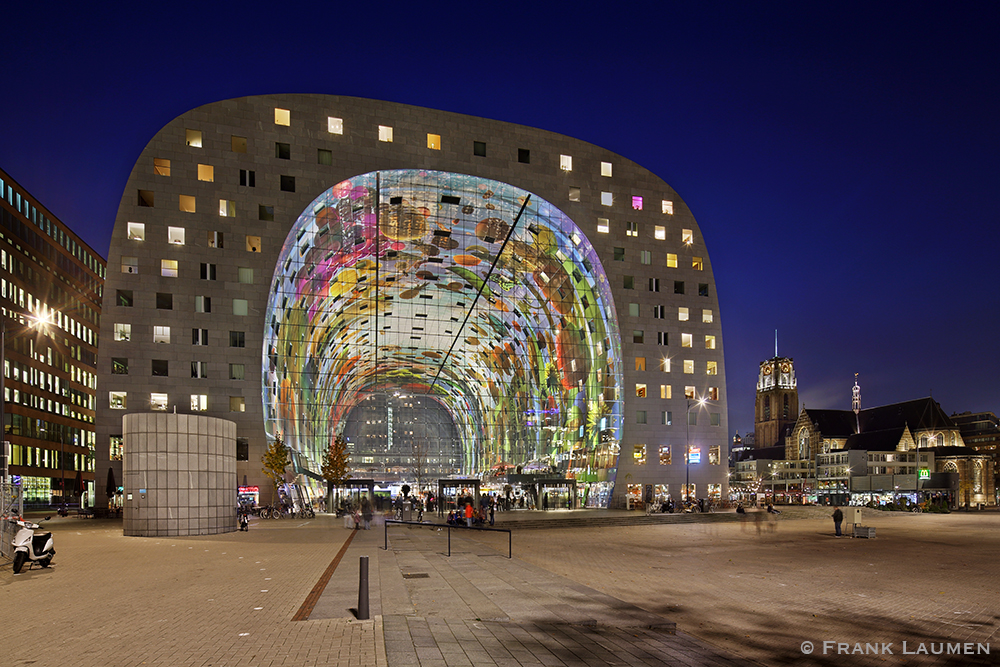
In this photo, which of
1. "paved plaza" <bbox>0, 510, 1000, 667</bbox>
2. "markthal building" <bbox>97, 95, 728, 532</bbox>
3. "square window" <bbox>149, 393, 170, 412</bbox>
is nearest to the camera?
"paved plaza" <bbox>0, 510, 1000, 667</bbox>

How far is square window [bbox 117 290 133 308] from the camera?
50.5 meters

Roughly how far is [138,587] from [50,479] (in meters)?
97.9

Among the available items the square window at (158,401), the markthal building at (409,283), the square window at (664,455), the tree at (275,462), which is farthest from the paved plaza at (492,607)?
the square window at (664,455)

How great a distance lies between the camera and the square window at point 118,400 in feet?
165

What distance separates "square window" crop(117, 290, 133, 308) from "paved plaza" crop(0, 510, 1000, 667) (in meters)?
28.6

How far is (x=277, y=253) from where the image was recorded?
175 feet

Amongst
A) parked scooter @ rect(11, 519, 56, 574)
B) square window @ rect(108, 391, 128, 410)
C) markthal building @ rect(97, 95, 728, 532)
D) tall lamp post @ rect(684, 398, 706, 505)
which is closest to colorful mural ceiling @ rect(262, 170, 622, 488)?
markthal building @ rect(97, 95, 728, 532)

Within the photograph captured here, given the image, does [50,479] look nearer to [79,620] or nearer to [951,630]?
[79,620]

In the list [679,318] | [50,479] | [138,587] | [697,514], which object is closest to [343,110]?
[679,318]

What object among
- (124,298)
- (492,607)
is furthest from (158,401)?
(492,607)

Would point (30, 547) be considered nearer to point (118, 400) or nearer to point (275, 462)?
point (275, 462)

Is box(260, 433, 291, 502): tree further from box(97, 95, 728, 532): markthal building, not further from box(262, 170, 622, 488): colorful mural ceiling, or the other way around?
box(262, 170, 622, 488): colorful mural ceiling

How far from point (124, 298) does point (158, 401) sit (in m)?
7.87

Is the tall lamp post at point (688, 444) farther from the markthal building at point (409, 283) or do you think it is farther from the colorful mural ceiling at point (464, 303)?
the colorful mural ceiling at point (464, 303)
